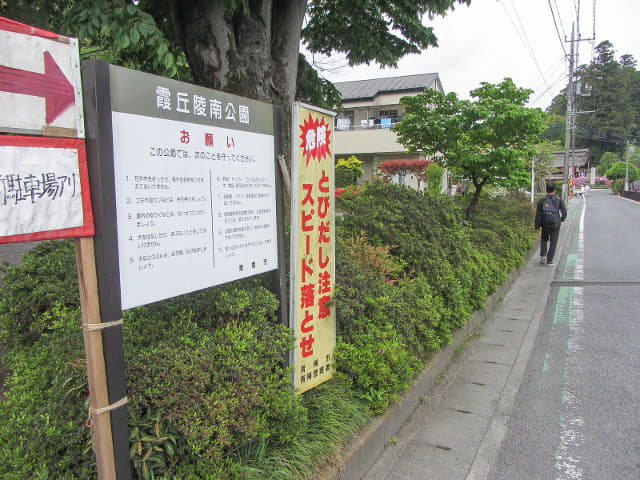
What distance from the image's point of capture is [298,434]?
269 centimetres

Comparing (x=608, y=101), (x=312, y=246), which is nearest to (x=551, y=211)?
(x=312, y=246)

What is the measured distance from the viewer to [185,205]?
223 centimetres

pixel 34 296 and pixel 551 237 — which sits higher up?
pixel 34 296

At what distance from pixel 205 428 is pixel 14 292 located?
2.73 meters

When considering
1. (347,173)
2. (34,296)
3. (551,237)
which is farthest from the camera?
(347,173)

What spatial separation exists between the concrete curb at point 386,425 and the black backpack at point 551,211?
595cm

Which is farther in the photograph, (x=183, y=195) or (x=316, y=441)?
(x=316, y=441)

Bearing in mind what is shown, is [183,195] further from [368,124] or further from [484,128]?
[368,124]

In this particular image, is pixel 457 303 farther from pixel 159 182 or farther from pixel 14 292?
pixel 14 292

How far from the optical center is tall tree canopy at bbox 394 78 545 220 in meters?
8.85

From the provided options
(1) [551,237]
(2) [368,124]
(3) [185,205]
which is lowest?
(1) [551,237]

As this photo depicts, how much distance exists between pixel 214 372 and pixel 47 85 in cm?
151

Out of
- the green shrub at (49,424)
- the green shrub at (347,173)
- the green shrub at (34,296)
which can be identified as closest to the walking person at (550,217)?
the green shrub at (34,296)

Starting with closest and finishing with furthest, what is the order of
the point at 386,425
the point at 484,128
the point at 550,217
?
the point at 386,425, the point at 484,128, the point at 550,217
